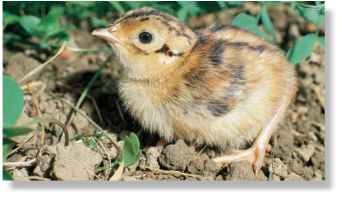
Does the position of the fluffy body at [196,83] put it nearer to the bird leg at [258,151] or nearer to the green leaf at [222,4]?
the bird leg at [258,151]

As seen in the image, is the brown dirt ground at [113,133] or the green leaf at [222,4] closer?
the brown dirt ground at [113,133]

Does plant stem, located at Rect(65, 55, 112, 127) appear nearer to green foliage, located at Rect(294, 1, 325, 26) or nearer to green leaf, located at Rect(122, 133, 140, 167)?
green leaf, located at Rect(122, 133, 140, 167)

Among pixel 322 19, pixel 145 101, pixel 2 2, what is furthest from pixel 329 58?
pixel 2 2

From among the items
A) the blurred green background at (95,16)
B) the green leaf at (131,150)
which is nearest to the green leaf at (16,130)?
the green leaf at (131,150)

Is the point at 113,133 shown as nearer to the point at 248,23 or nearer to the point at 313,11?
the point at 248,23

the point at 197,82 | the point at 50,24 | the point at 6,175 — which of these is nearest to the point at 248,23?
the point at 197,82

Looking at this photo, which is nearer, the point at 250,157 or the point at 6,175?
the point at 6,175
